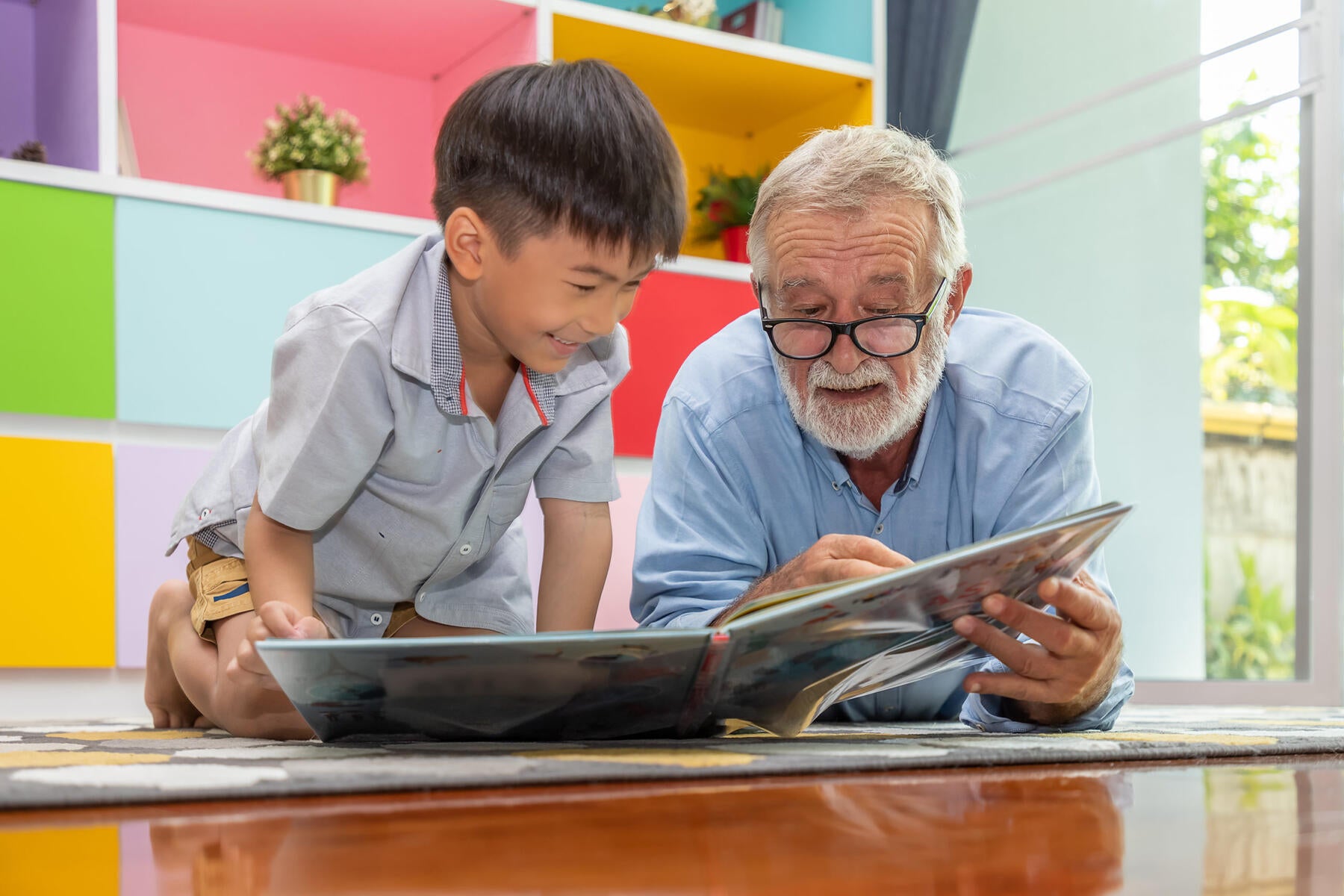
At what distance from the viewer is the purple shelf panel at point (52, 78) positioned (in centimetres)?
248

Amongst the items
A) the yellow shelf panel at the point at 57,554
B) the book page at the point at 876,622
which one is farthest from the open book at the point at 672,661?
the yellow shelf panel at the point at 57,554

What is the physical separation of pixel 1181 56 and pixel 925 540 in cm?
225

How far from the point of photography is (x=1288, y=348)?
2.93 meters

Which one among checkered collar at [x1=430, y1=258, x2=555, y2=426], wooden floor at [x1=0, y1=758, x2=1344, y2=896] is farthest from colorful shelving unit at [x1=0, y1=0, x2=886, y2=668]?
wooden floor at [x1=0, y1=758, x2=1344, y2=896]

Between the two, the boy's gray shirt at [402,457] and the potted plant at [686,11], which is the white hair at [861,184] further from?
the potted plant at [686,11]

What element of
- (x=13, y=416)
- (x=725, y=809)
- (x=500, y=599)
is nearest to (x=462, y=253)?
(x=500, y=599)

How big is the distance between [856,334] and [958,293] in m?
0.22

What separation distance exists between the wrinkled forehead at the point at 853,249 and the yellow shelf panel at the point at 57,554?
159 centimetres

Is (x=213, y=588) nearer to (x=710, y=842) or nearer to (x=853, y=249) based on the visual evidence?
(x=853, y=249)

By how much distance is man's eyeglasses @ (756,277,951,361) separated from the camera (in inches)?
53.1

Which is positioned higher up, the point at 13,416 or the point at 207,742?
the point at 13,416

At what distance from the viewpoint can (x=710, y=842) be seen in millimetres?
477

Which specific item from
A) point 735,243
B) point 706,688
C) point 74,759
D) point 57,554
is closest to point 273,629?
point 74,759

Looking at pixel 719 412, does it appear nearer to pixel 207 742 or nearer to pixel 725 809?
pixel 207 742
